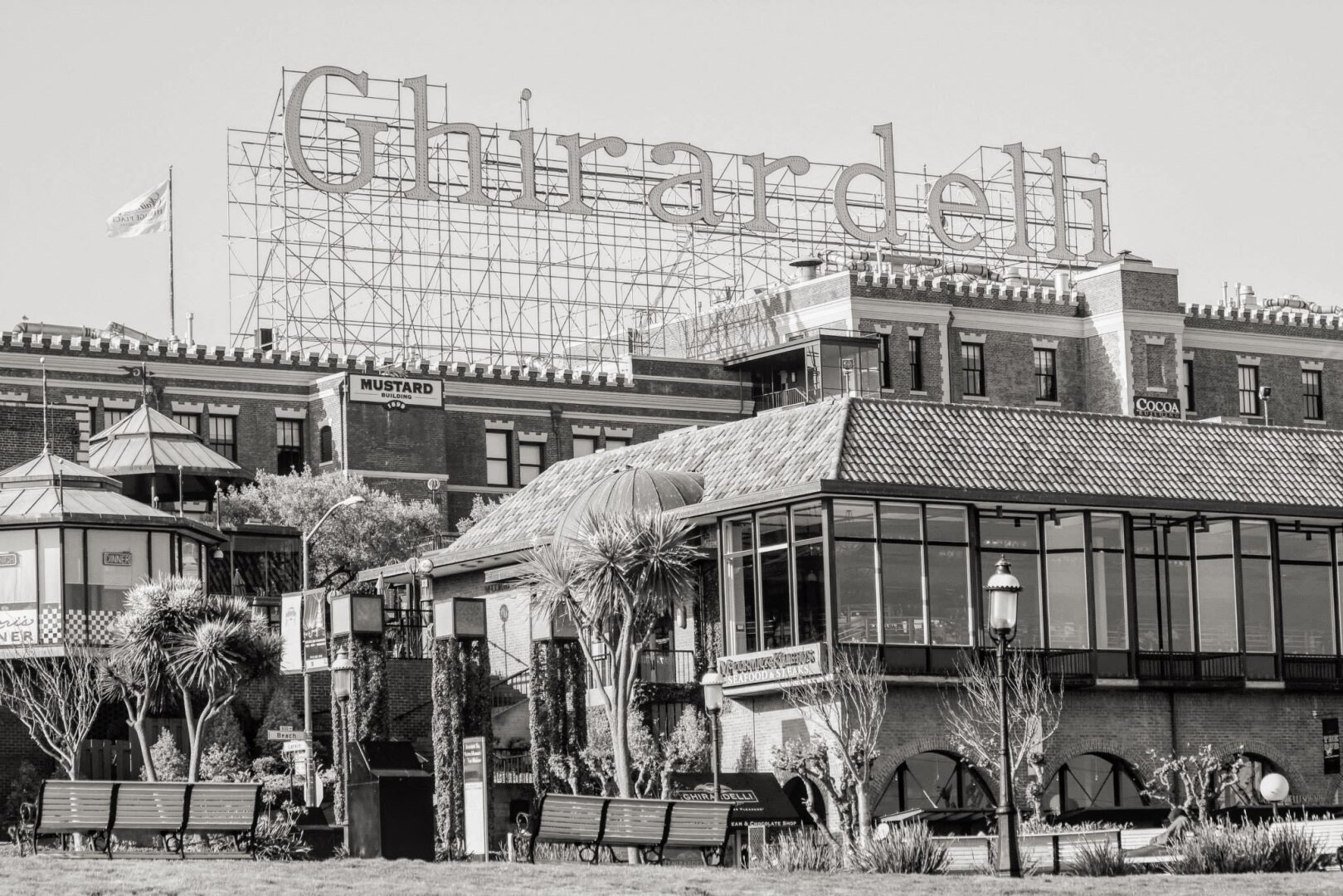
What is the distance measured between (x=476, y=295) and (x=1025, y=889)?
209ft

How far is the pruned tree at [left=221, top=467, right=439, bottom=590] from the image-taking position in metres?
71.9

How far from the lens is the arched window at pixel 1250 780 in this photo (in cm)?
4719

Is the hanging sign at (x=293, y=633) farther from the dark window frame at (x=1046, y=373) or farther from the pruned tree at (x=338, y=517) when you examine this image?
the dark window frame at (x=1046, y=373)

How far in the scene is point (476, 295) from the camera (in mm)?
88750

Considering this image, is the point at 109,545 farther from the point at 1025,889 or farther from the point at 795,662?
the point at 1025,889

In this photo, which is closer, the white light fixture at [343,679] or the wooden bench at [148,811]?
the wooden bench at [148,811]

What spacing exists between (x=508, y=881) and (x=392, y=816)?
510 centimetres

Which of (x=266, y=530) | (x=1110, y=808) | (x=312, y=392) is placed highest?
(x=312, y=392)

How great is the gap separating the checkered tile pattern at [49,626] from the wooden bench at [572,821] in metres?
25.3

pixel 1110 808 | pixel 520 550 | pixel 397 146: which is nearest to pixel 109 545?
pixel 520 550

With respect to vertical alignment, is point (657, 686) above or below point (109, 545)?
below

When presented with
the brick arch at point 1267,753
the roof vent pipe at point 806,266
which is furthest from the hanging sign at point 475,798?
the roof vent pipe at point 806,266

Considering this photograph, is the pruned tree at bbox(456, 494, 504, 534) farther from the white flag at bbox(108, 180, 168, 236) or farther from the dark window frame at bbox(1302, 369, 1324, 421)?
the dark window frame at bbox(1302, 369, 1324, 421)

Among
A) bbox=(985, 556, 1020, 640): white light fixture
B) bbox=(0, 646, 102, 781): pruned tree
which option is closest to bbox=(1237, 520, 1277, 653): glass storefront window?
bbox=(985, 556, 1020, 640): white light fixture
